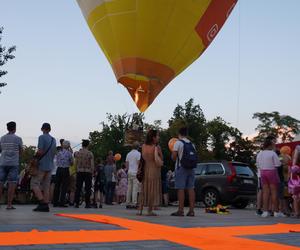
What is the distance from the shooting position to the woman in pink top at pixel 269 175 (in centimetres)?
1044

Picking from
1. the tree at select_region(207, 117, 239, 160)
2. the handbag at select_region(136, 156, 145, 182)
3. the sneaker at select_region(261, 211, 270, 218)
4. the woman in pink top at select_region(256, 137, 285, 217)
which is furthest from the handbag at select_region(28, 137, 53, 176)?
the tree at select_region(207, 117, 239, 160)

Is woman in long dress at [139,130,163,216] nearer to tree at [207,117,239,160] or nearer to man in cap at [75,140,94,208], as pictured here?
man in cap at [75,140,94,208]

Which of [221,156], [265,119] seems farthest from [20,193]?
[265,119]

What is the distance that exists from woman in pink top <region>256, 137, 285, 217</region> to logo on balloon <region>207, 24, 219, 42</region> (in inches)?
198

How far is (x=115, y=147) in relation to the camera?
5912 centimetres

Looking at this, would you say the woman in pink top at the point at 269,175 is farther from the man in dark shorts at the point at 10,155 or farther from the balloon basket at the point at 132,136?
the man in dark shorts at the point at 10,155

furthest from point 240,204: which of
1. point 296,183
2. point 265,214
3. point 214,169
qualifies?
point 296,183

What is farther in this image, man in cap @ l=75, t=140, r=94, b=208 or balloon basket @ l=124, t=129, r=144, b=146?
balloon basket @ l=124, t=129, r=144, b=146

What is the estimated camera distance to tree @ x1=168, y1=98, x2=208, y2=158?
208 feet

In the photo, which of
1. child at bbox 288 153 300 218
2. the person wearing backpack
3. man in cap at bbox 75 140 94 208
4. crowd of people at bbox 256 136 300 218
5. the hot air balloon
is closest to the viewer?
the person wearing backpack

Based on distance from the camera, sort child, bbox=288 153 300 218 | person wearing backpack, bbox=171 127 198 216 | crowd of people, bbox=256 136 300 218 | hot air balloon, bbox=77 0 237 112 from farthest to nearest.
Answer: hot air balloon, bbox=77 0 237 112 → crowd of people, bbox=256 136 300 218 → child, bbox=288 153 300 218 → person wearing backpack, bbox=171 127 198 216

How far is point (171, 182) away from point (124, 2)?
7466 mm

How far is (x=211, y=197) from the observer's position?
16047 mm

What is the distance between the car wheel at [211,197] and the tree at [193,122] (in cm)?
4405
